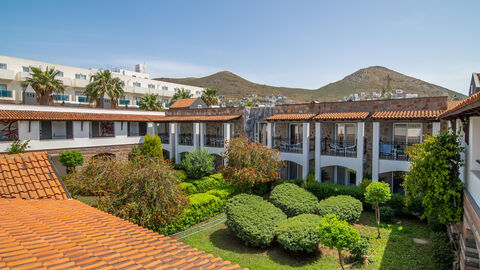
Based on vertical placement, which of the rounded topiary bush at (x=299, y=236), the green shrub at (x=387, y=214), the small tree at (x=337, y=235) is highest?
the small tree at (x=337, y=235)

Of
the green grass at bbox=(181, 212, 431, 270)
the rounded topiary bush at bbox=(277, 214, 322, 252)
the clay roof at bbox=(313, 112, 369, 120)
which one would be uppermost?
the clay roof at bbox=(313, 112, 369, 120)

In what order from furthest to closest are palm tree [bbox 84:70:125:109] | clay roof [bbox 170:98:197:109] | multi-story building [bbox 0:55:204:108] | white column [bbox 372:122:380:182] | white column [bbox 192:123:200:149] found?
multi-story building [bbox 0:55:204:108] < clay roof [bbox 170:98:197:109] < palm tree [bbox 84:70:125:109] < white column [bbox 192:123:200:149] < white column [bbox 372:122:380:182]

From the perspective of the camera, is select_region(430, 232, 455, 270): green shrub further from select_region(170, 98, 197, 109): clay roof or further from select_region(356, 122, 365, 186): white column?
select_region(170, 98, 197, 109): clay roof

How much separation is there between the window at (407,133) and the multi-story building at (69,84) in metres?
30.8

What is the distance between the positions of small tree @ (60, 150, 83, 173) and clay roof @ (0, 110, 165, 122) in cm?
317

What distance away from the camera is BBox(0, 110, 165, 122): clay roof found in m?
21.1

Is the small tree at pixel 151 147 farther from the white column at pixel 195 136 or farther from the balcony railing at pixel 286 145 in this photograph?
the balcony railing at pixel 286 145

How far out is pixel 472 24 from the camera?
40.1 feet

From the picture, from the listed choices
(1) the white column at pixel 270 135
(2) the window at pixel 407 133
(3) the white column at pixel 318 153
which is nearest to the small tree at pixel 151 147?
(1) the white column at pixel 270 135

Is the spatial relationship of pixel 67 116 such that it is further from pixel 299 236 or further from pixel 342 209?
pixel 342 209

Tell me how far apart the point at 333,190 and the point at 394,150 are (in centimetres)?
484

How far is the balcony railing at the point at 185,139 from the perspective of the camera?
29078 mm

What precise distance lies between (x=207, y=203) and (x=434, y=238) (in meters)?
10.7

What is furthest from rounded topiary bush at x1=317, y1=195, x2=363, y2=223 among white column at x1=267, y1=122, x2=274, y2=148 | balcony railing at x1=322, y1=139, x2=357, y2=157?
white column at x1=267, y1=122, x2=274, y2=148
